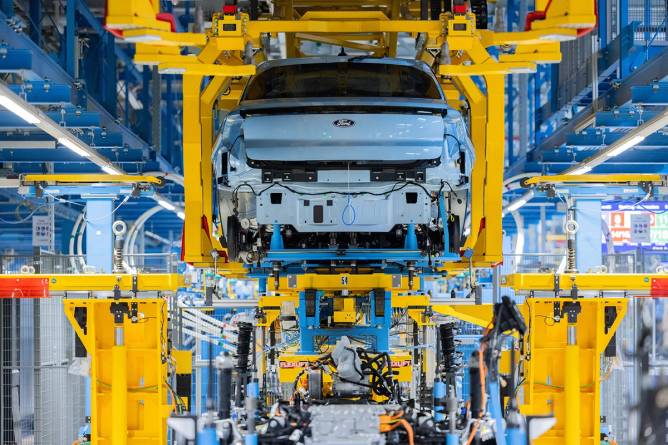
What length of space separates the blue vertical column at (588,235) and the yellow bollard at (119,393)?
29.8ft

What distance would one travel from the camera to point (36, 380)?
1072 centimetres

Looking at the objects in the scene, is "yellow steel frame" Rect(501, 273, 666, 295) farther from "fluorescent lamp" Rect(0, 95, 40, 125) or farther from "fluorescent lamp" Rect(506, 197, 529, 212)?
"fluorescent lamp" Rect(506, 197, 529, 212)

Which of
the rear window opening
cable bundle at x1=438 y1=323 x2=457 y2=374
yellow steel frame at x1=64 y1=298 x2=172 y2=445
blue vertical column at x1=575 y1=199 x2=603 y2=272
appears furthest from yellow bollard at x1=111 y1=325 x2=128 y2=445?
blue vertical column at x1=575 y1=199 x2=603 y2=272

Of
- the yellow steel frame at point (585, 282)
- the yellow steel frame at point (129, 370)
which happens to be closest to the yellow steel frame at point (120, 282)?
the yellow steel frame at point (129, 370)

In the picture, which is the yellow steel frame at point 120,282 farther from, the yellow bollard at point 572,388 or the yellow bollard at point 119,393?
the yellow bollard at point 572,388

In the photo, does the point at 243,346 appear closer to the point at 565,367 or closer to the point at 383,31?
the point at 565,367

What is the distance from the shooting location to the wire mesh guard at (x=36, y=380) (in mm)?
10453

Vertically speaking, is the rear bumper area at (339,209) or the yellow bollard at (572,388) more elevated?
the rear bumper area at (339,209)

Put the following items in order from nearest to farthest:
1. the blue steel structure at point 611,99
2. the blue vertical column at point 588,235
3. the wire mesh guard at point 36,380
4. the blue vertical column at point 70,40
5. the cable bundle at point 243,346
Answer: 1. the cable bundle at point 243,346
2. the blue steel structure at point 611,99
3. the wire mesh guard at point 36,380
4. the blue vertical column at point 70,40
5. the blue vertical column at point 588,235

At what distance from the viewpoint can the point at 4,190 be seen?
658 inches

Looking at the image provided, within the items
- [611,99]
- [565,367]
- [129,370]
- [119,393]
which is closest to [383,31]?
[565,367]

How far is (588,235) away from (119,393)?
31.6 ft

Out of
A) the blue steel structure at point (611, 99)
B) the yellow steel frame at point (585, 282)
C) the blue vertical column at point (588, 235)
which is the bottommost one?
the yellow steel frame at point (585, 282)

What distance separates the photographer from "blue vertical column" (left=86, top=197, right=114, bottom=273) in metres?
12.9
